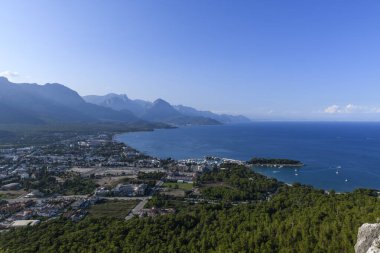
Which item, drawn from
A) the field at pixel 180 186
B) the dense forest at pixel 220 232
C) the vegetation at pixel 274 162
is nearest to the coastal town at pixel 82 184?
the field at pixel 180 186

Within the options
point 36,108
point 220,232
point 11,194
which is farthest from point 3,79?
point 220,232

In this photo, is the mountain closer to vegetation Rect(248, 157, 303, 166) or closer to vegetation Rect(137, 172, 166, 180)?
vegetation Rect(137, 172, 166, 180)

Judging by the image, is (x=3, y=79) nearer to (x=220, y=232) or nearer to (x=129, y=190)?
(x=129, y=190)

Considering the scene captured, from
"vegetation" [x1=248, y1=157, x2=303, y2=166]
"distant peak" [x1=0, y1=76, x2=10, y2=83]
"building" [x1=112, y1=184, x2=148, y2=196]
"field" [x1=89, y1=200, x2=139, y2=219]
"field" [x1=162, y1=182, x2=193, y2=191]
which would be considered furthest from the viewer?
"distant peak" [x1=0, y1=76, x2=10, y2=83]

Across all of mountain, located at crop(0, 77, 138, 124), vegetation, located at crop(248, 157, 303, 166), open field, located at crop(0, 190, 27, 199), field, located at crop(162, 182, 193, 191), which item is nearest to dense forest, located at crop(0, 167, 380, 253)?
field, located at crop(162, 182, 193, 191)

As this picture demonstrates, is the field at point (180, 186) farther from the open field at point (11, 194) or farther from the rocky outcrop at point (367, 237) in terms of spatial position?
the rocky outcrop at point (367, 237)

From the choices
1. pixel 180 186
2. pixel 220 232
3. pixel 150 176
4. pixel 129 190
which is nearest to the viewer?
pixel 220 232
